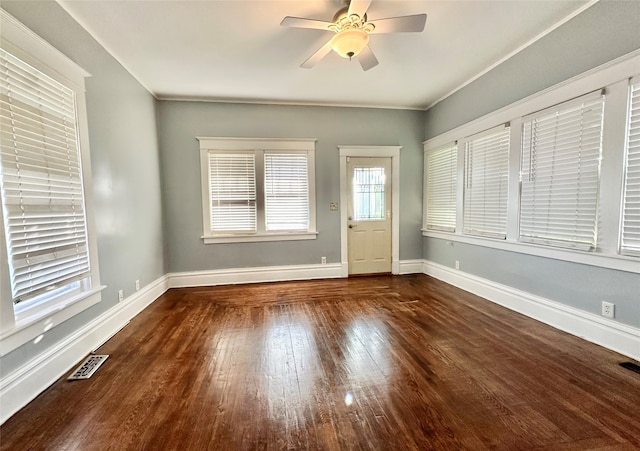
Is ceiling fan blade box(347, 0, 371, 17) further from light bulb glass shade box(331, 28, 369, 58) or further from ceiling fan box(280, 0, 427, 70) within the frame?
light bulb glass shade box(331, 28, 369, 58)

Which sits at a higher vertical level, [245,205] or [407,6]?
[407,6]

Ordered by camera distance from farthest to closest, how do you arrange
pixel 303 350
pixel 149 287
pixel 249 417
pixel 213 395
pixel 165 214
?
pixel 165 214 < pixel 149 287 < pixel 303 350 < pixel 213 395 < pixel 249 417

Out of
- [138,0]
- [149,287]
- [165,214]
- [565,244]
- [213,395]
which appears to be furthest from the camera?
[165,214]

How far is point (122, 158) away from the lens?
10.0 feet

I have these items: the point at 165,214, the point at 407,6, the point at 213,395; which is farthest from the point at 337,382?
the point at 165,214

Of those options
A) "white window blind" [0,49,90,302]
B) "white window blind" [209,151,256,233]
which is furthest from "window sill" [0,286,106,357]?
"white window blind" [209,151,256,233]

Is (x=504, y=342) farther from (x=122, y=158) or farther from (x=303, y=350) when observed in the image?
(x=122, y=158)

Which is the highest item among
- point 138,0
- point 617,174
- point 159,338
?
point 138,0

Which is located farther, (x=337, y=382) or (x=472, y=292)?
(x=472, y=292)

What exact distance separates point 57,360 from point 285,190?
3239mm

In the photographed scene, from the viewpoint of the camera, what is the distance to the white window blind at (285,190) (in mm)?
4465

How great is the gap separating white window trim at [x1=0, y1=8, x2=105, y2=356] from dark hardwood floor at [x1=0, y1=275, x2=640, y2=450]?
1.51 ft

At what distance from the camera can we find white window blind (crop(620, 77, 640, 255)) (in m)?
2.10

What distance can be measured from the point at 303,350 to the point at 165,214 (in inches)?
124
